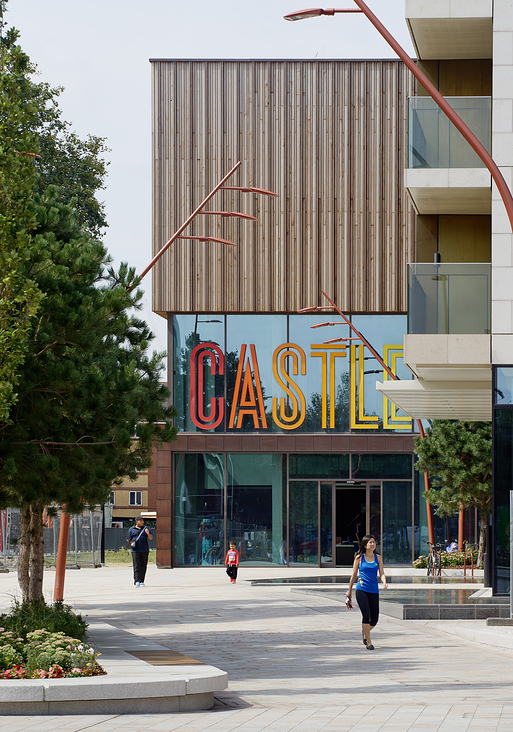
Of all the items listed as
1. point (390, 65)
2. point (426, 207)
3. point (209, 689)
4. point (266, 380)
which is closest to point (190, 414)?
point (266, 380)

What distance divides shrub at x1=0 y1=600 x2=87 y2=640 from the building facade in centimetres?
2469

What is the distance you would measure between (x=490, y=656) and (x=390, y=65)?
91.7ft

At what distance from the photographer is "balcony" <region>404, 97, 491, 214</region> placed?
22.4m

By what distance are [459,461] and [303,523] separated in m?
9.76

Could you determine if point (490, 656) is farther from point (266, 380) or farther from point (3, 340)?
point (266, 380)

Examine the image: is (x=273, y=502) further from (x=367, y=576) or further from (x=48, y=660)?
(x=48, y=660)

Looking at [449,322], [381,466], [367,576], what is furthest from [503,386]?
[381,466]

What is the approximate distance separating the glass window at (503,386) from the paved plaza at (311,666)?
4131 millimetres

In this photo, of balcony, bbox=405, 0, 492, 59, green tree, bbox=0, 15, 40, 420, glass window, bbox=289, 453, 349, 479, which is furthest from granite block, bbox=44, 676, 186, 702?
glass window, bbox=289, 453, 349, 479

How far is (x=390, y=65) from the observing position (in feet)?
127

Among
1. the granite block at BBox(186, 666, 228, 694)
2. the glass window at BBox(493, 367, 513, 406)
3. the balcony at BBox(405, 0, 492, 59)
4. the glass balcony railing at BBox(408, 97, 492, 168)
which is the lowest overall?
the granite block at BBox(186, 666, 228, 694)

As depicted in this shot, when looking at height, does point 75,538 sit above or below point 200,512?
below

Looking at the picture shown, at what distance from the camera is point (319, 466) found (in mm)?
39000

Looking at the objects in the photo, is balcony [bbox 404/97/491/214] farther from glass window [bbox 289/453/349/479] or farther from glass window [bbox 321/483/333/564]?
glass window [bbox 321/483/333/564]
